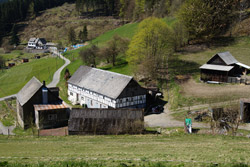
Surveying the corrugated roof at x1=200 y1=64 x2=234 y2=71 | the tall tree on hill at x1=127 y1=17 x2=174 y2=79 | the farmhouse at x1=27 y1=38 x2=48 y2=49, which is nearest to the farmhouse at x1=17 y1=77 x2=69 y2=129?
the tall tree on hill at x1=127 y1=17 x2=174 y2=79

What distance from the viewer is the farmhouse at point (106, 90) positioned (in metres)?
43.3

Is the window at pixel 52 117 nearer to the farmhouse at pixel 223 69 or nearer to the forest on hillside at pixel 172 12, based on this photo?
the farmhouse at pixel 223 69

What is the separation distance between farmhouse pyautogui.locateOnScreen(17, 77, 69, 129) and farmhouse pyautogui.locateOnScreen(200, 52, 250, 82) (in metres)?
25.7

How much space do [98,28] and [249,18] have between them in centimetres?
7601

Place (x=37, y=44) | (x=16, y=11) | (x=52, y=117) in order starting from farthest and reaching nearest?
(x=16, y=11) → (x=37, y=44) → (x=52, y=117)

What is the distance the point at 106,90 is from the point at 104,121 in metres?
11.3

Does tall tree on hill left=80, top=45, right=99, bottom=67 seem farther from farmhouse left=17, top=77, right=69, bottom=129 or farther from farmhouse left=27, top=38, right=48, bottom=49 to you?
farmhouse left=27, top=38, right=48, bottom=49

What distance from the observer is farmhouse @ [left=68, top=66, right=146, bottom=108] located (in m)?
43.3

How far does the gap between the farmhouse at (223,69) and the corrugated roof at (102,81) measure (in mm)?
15201

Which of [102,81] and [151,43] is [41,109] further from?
[151,43]

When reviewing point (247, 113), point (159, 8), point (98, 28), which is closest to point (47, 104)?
point (247, 113)

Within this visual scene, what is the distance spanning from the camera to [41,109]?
39.9 m

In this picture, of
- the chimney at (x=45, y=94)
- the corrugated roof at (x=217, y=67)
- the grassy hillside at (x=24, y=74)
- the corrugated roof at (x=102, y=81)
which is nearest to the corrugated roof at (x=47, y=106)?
the chimney at (x=45, y=94)

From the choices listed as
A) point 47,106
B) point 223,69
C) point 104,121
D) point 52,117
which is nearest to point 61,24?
point 47,106
